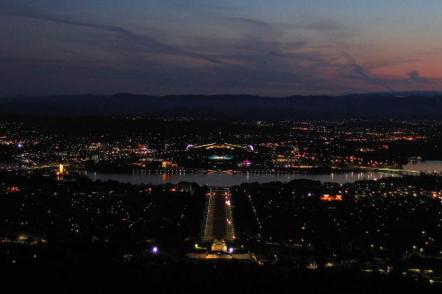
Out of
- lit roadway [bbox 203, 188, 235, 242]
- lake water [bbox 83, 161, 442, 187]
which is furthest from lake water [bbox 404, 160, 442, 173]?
lit roadway [bbox 203, 188, 235, 242]

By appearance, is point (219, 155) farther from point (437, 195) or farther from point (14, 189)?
point (437, 195)

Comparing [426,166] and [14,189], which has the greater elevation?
[14,189]

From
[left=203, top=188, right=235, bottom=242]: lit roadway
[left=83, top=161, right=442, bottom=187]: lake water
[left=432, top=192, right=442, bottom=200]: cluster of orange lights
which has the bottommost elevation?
[left=83, top=161, right=442, bottom=187]: lake water

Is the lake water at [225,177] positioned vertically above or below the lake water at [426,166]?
below

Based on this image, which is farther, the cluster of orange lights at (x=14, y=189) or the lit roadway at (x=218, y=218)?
the cluster of orange lights at (x=14, y=189)

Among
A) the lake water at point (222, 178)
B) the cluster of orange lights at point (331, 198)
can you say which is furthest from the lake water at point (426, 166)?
the cluster of orange lights at point (331, 198)

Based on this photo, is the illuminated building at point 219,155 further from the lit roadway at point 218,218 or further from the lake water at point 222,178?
the lit roadway at point 218,218

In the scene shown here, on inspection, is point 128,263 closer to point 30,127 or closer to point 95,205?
point 95,205

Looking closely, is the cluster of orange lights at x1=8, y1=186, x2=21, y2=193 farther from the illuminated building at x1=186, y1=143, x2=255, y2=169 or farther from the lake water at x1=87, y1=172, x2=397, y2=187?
the illuminated building at x1=186, y1=143, x2=255, y2=169

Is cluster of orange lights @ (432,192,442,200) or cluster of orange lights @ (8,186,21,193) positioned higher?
cluster of orange lights @ (8,186,21,193)

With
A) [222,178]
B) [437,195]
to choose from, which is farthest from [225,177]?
[437,195]

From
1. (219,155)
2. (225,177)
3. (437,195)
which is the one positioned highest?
(219,155)

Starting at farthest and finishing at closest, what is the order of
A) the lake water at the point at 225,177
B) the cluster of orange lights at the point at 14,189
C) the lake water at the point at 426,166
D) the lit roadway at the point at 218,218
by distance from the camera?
the lake water at the point at 426,166 < the lake water at the point at 225,177 < the cluster of orange lights at the point at 14,189 < the lit roadway at the point at 218,218
